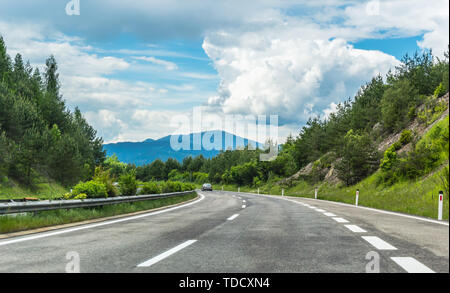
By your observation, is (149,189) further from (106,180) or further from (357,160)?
(357,160)

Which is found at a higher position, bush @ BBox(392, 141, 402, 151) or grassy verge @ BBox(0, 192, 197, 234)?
bush @ BBox(392, 141, 402, 151)

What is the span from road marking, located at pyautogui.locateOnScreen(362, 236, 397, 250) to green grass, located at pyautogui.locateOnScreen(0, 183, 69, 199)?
145 ft

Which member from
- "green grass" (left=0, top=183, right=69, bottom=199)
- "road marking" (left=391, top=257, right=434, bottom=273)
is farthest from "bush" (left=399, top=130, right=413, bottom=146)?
"green grass" (left=0, top=183, right=69, bottom=199)

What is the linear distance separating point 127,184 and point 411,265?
666 inches

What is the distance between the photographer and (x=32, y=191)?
56500 mm

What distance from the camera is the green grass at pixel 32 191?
165 feet

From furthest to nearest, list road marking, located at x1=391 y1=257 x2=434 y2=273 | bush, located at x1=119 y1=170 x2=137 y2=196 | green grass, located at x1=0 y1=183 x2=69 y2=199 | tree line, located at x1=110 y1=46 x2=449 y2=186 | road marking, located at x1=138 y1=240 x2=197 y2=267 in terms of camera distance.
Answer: green grass, located at x1=0 y1=183 x2=69 y2=199 < tree line, located at x1=110 y1=46 x2=449 y2=186 < bush, located at x1=119 y1=170 x2=137 y2=196 < road marking, located at x1=138 y1=240 x2=197 y2=267 < road marking, located at x1=391 y1=257 x2=434 y2=273

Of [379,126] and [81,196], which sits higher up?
[379,126]

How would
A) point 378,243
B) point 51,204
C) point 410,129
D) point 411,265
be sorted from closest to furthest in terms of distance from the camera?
1. point 411,265
2. point 378,243
3. point 51,204
4. point 410,129

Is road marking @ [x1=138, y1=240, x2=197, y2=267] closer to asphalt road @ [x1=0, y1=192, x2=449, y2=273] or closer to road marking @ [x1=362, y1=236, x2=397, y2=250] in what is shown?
asphalt road @ [x1=0, y1=192, x2=449, y2=273]

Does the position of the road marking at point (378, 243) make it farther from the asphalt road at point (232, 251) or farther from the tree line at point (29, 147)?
the tree line at point (29, 147)

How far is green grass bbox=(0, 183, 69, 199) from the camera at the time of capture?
165 ft

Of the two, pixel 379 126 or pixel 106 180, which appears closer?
pixel 106 180

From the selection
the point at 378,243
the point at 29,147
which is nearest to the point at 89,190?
the point at 378,243
